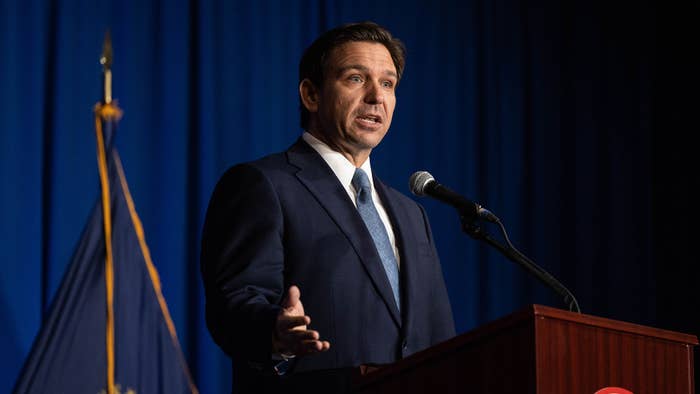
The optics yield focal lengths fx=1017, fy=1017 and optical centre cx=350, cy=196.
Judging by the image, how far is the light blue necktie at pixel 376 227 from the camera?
2.23 m

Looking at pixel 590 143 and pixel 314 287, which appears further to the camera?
pixel 590 143

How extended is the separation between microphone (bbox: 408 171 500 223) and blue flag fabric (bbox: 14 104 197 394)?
790mm

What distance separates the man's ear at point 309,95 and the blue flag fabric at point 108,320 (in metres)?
0.47

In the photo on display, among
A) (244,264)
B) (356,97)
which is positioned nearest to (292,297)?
(244,264)

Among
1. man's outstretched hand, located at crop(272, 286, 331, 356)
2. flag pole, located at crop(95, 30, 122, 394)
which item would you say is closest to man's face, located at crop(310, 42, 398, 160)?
flag pole, located at crop(95, 30, 122, 394)

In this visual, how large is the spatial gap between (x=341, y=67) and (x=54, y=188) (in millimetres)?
1269

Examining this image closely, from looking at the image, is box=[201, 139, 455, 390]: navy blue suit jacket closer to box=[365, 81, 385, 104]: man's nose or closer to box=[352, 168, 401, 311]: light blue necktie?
box=[352, 168, 401, 311]: light blue necktie

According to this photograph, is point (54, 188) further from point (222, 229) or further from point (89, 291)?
point (222, 229)

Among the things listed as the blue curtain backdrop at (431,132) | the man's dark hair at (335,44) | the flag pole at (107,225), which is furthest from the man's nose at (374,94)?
the blue curtain backdrop at (431,132)

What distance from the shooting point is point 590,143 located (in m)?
4.79


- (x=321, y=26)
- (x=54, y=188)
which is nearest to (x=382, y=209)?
(x=54, y=188)

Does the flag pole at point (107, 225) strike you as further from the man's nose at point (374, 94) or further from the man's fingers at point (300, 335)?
the man's fingers at point (300, 335)

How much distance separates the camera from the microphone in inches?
78.8

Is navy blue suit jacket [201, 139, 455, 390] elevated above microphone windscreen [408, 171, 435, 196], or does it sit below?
below
